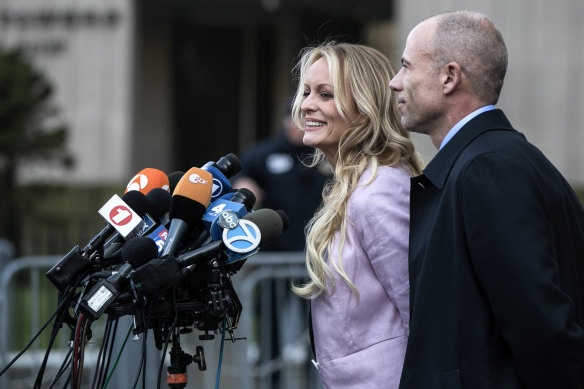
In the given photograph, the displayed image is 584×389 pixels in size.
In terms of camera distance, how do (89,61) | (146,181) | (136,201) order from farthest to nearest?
(89,61) < (146,181) < (136,201)

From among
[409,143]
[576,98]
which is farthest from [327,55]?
[576,98]

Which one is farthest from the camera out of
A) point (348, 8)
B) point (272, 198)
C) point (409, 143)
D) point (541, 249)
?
point (348, 8)

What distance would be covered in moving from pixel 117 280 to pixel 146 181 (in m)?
0.51

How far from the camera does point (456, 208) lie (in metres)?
2.43

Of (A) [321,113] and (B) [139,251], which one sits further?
(A) [321,113]

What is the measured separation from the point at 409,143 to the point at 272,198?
3.57 m

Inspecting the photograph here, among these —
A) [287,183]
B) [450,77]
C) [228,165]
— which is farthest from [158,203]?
[287,183]

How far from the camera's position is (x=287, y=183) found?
665 cm

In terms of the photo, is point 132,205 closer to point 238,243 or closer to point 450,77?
point 238,243

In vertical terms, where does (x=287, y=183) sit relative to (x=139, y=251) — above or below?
below

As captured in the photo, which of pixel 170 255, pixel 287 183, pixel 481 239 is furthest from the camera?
pixel 287 183

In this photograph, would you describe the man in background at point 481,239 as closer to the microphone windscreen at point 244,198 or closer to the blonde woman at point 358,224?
the blonde woman at point 358,224

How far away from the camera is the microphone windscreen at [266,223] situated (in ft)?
8.57

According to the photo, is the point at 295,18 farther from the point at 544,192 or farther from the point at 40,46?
the point at 544,192
